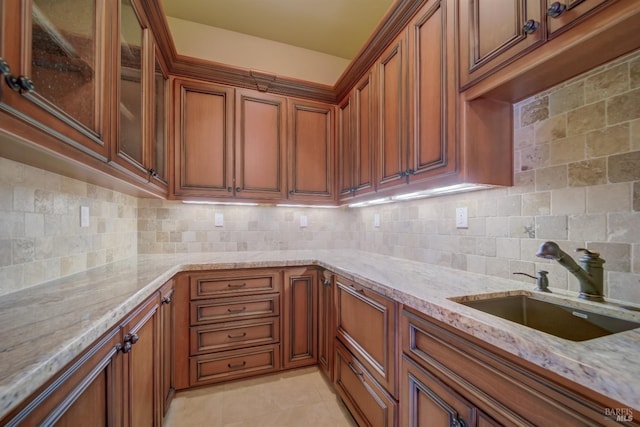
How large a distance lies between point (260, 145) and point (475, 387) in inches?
83.3

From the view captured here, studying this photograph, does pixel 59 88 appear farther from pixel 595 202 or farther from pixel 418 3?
pixel 595 202

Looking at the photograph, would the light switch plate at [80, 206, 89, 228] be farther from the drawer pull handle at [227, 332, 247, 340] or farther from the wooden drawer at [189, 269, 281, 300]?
the drawer pull handle at [227, 332, 247, 340]

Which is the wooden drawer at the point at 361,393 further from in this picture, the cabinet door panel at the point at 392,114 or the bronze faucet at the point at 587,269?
the cabinet door panel at the point at 392,114

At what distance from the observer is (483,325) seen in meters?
0.69

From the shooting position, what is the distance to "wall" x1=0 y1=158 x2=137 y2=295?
0.99 meters

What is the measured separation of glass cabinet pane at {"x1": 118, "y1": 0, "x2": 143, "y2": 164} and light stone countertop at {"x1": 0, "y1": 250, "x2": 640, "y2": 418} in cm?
64

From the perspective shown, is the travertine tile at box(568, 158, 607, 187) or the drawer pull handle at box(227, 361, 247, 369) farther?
the drawer pull handle at box(227, 361, 247, 369)

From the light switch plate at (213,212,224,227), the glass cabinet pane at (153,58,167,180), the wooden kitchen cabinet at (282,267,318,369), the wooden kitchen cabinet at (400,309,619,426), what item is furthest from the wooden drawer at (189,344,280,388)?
the glass cabinet pane at (153,58,167,180)

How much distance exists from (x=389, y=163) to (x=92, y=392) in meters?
1.69

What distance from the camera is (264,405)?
166 centimetres

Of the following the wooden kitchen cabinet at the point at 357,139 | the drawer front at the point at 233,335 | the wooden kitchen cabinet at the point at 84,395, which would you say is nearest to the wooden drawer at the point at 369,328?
the drawer front at the point at 233,335

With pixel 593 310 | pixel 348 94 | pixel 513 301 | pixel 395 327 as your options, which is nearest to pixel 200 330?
pixel 395 327

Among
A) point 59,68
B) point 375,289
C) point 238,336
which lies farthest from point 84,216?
point 375,289

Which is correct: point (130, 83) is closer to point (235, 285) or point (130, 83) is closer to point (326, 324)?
point (235, 285)
